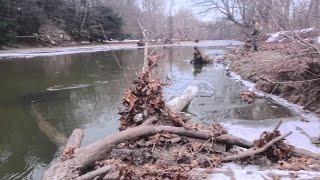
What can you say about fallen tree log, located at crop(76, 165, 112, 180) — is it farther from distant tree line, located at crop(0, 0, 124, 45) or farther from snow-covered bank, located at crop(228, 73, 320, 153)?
distant tree line, located at crop(0, 0, 124, 45)

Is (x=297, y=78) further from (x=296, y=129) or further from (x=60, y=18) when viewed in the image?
(x=60, y=18)

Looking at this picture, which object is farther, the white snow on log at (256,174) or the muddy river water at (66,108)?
the muddy river water at (66,108)

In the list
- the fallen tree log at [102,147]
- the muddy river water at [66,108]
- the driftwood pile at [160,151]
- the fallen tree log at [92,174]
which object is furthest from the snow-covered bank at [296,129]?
the fallen tree log at [92,174]

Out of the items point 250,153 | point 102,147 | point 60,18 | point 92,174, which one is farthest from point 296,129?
point 60,18

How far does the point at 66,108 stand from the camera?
1238cm

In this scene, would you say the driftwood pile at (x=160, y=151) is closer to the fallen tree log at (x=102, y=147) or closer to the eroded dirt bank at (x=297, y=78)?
the fallen tree log at (x=102, y=147)

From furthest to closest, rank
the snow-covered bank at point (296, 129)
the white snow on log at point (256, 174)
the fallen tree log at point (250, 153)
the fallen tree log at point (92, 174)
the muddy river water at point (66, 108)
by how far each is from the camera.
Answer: the muddy river water at point (66, 108), the snow-covered bank at point (296, 129), the fallen tree log at point (250, 153), the white snow on log at point (256, 174), the fallen tree log at point (92, 174)

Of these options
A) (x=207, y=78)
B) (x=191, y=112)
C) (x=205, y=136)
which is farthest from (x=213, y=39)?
(x=205, y=136)

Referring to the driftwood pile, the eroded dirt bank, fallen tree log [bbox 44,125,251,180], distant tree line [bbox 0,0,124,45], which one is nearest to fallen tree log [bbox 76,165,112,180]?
the driftwood pile

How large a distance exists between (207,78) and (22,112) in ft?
30.6

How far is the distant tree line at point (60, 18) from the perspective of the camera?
36.6 metres

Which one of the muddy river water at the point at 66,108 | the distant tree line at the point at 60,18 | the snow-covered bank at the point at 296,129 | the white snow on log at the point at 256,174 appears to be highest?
the distant tree line at the point at 60,18

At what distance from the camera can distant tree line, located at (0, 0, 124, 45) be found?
3656 centimetres

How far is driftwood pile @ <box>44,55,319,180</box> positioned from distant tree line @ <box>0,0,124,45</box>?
87.5 feet
